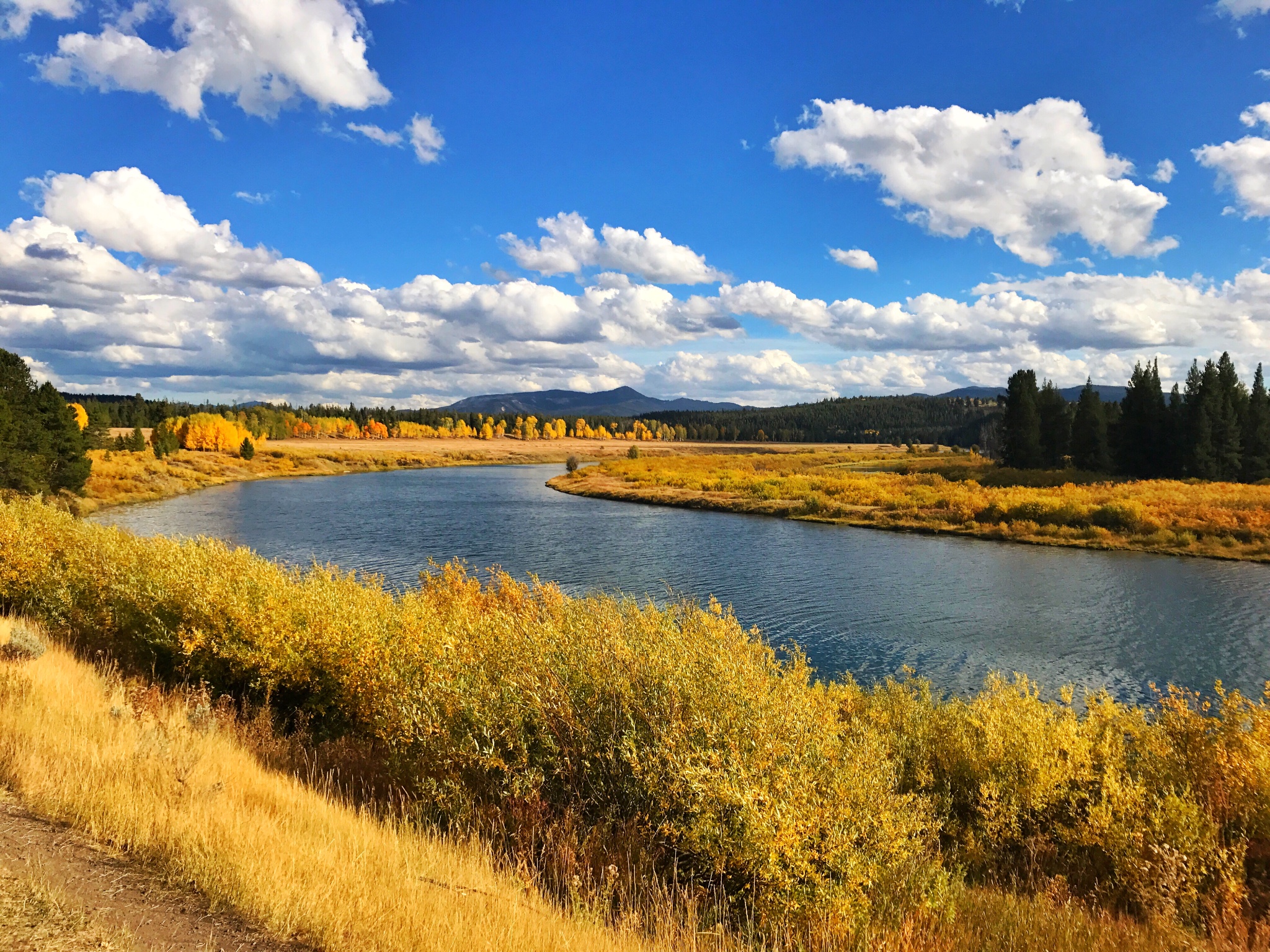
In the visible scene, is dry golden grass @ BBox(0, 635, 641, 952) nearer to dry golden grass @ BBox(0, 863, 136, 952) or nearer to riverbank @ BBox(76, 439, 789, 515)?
dry golden grass @ BBox(0, 863, 136, 952)

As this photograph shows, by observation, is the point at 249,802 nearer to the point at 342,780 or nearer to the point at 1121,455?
the point at 342,780

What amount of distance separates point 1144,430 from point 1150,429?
0.81 metres

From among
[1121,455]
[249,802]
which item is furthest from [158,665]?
[1121,455]

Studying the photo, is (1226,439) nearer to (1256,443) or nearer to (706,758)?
(1256,443)

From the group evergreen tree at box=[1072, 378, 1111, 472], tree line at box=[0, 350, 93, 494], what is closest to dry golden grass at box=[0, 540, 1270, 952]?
tree line at box=[0, 350, 93, 494]

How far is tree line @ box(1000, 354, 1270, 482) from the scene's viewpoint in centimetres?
6381

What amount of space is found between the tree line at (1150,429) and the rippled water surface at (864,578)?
30.4 metres

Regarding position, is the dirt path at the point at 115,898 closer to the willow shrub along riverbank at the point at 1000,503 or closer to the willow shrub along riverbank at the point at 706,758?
the willow shrub along riverbank at the point at 706,758

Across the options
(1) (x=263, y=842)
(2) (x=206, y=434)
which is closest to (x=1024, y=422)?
(1) (x=263, y=842)

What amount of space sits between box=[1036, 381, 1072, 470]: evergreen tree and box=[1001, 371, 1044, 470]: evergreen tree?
41.8 inches

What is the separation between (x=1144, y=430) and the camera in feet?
228

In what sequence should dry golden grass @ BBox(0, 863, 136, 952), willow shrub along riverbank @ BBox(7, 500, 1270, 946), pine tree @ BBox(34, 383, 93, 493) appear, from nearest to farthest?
dry golden grass @ BBox(0, 863, 136, 952) → willow shrub along riverbank @ BBox(7, 500, 1270, 946) → pine tree @ BBox(34, 383, 93, 493)

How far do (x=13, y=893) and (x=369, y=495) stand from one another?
77.2 metres

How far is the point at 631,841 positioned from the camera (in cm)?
754
